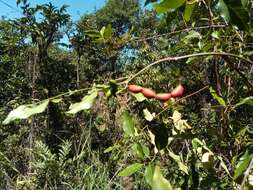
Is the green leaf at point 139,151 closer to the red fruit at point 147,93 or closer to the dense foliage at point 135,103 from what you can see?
the dense foliage at point 135,103

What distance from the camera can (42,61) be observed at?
778 cm

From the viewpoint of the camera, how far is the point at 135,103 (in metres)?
2.18

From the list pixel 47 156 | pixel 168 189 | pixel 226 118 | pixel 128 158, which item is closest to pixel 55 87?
pixel 47 156

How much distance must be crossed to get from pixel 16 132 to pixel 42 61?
1.03 metres

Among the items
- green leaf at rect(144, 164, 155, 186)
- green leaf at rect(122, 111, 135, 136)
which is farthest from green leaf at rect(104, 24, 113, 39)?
green leaf at rect(144, 164, 155, 186)

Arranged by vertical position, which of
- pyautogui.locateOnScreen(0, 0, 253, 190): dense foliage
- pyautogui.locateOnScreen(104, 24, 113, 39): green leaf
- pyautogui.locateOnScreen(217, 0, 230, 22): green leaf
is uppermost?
pyautogui.locateOnScreen(104, 24, 113, 39): green leaf

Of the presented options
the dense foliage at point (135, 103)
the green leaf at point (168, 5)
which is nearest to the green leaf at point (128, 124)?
the dense foliage at point (135, 103)

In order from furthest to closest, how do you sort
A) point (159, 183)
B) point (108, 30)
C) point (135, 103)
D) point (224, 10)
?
point (135, 103) → point (108, 30) → point (159, 183) → point (224, 10)

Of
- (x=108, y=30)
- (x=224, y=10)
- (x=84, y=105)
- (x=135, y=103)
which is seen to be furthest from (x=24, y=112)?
(x=135, y=103)

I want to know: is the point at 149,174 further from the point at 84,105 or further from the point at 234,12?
the point at 234,12

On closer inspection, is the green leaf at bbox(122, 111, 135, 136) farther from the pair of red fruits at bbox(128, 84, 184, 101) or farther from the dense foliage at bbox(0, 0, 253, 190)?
the pair of red fruits at bbox(128, 84, 184, 101)

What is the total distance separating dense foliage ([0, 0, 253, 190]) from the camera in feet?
3.11

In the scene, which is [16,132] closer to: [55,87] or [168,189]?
[55,87]

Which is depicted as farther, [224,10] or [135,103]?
[135,103]
